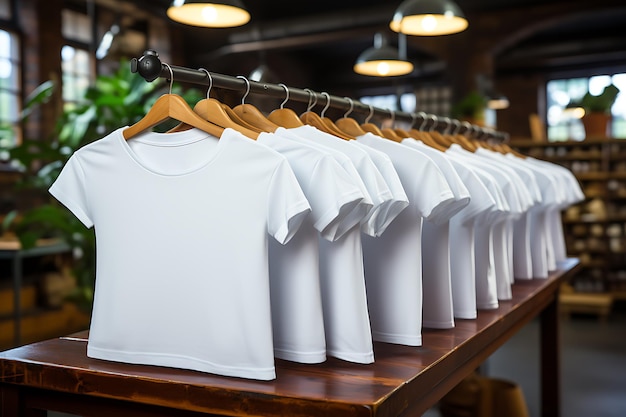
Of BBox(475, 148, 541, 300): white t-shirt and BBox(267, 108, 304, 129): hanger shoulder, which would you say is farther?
BBox(475, 148, 541, 300): white t-shirt

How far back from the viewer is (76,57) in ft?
27.6

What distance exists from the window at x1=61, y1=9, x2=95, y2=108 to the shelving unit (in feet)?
18.1

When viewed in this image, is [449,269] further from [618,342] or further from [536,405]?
[618,342]

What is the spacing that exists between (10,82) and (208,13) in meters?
5.11

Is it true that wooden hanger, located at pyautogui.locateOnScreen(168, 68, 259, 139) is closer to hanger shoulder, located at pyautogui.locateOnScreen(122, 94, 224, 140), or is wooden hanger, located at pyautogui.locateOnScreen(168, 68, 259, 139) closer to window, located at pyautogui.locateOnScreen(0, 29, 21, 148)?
hanger shoulder, located at pyautogui.locateOnScreen(122, 94, 224, 140)

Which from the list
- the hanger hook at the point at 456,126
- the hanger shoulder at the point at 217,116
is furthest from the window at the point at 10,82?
the hanger shoulder at the point at 217,116

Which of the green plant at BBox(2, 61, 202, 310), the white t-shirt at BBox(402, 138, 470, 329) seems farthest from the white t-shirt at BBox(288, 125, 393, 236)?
the green plant at BBox(2, 61, 202, 310)

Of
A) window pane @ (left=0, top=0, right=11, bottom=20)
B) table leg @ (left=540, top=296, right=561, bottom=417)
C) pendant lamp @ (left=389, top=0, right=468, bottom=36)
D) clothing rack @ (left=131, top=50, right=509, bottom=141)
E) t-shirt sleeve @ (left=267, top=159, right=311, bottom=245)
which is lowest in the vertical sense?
table leg @ (left=540, top=296, right=561, bottom=417)

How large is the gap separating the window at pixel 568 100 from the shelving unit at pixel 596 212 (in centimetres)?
401

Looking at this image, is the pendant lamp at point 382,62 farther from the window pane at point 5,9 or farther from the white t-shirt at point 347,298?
the window pane at point 5,9

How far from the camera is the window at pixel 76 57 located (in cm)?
818

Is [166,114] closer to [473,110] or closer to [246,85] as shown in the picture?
[246,85]

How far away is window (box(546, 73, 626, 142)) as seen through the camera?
39.9ft

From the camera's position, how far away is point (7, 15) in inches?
296
